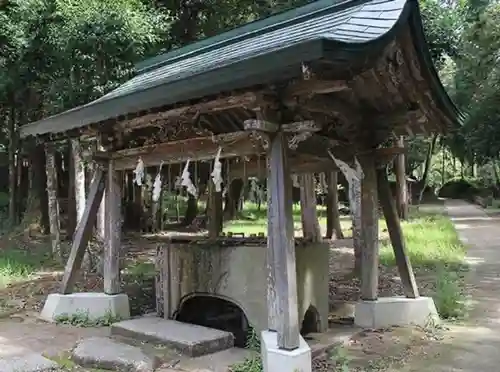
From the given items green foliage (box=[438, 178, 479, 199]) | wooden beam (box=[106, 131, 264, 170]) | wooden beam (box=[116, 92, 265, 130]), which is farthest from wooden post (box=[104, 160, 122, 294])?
green foliage (box=[438, 178, 479, 199])

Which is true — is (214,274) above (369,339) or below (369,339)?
above

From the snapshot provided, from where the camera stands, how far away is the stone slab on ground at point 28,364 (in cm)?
474

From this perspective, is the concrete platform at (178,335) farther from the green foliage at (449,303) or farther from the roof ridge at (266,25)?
the roof ridge at (266,25)

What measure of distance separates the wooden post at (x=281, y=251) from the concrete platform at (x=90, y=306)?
277 cm

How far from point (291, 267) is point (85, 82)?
677cm

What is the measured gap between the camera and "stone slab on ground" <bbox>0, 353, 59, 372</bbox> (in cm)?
474

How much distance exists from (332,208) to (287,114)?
35.0 feet

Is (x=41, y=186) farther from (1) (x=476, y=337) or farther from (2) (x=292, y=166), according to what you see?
(1) (x=476, y=337)

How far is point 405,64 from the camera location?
4.88 meters

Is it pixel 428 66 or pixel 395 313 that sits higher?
pixel 428 66

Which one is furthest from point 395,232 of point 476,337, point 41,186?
point 41,186

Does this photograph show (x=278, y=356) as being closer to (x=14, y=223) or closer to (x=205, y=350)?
(x=205, y=350)

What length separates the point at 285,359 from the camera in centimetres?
420

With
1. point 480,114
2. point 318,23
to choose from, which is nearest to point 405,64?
point 318,23
